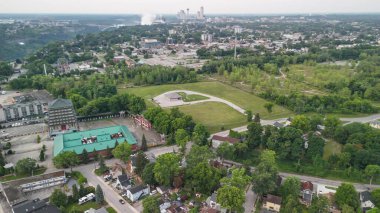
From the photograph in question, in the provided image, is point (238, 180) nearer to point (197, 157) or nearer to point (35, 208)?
point (197, 157)

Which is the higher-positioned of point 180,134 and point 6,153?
point 180,134

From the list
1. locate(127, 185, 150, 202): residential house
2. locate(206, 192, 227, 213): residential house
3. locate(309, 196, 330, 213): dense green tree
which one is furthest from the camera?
locate(127, 185, 150, 202): residential house

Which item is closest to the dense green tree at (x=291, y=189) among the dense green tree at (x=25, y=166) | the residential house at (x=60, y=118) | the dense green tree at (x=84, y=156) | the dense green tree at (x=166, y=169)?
the dense green tree at (x=166, y=169)

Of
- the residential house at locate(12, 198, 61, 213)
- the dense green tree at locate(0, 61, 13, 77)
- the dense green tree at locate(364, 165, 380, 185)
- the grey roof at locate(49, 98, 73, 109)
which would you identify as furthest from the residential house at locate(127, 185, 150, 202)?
the dense green tree at locate(0, 61, 13, 77)

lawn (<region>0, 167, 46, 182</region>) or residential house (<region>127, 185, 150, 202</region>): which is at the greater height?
residential house (<region>127, 185, 150, 202</region>)

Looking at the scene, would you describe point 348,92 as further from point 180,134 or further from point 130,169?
point 130,169

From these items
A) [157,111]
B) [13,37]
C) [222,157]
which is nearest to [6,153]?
[157,111]

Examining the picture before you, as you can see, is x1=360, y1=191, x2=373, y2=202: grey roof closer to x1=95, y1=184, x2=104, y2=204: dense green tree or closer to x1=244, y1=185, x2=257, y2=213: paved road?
x1=244, y1=185, x2=257, y2=213: paved road
